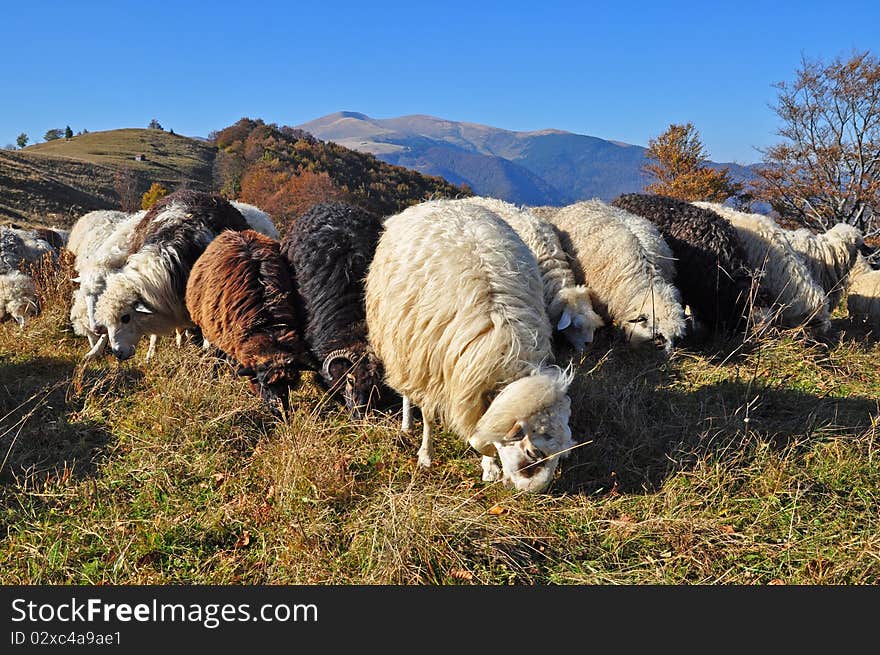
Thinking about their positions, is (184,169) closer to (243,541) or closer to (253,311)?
(253,311)

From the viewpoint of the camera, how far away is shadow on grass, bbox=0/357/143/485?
4.40 metres

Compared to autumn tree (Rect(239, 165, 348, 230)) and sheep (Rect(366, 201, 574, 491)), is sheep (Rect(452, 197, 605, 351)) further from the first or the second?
autumn tree (Rect(239, 165, 348, 230))

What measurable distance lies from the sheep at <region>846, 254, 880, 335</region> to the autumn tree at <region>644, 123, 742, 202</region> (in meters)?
15.1

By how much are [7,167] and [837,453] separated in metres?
51.6

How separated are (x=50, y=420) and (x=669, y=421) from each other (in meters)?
5.85

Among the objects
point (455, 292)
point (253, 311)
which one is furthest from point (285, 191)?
point (455, 292)

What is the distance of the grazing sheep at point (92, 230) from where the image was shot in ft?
29.4

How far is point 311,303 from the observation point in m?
5.41

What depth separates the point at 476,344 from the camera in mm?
3783

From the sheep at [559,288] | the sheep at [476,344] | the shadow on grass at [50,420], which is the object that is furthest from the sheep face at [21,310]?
the sheep at [559,288]

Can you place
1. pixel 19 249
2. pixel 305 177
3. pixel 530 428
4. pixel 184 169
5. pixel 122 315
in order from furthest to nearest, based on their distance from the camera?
pixel 184 169 → pixel 305 177 → pixel 19 249 → pixel 122 315 → pixel 530 428

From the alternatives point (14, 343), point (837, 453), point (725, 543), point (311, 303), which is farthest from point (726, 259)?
point (14, 343)

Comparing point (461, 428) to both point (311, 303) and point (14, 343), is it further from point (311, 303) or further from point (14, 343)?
point (14, 343)

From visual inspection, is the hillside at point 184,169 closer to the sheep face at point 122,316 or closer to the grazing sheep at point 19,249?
the grazing sheep at point 19,249
